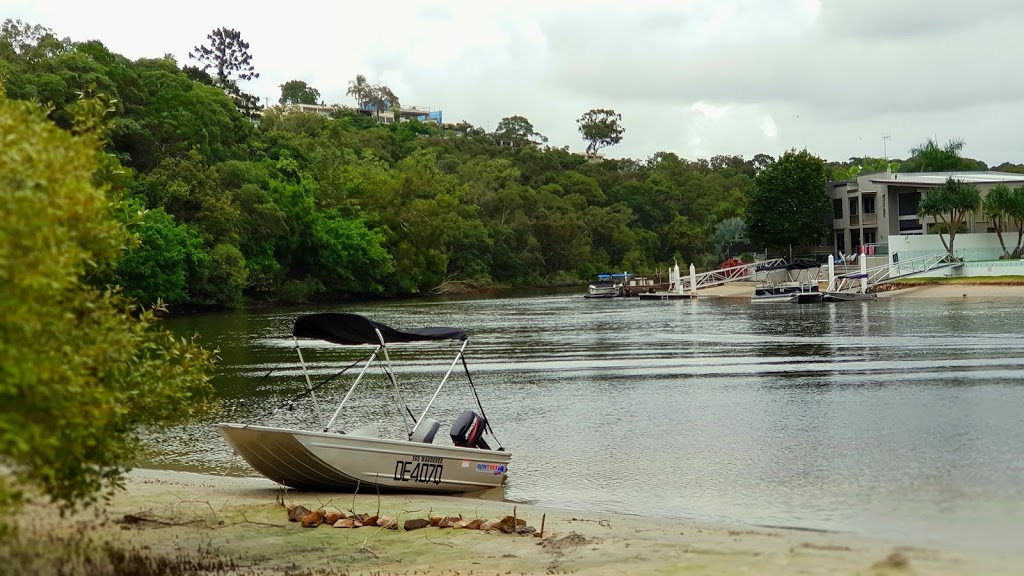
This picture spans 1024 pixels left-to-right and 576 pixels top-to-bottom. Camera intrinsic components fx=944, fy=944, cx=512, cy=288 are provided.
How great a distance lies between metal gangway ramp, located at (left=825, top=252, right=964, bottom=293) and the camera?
70.0 metres

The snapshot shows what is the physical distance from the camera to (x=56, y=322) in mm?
7016

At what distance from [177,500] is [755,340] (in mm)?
31168

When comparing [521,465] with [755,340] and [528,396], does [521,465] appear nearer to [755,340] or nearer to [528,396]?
[528,396]

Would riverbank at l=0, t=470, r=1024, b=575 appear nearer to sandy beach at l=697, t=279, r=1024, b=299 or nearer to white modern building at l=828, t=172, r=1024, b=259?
sandy beach at l=697, t=279, r=1024, b=299

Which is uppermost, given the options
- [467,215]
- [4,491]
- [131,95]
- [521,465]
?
[131,95]

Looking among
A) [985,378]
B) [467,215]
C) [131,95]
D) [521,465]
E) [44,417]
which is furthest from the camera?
[467,215]

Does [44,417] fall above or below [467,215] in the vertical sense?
below

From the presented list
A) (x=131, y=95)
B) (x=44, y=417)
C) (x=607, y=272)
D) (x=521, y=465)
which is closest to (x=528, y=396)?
(x=521, y=465)

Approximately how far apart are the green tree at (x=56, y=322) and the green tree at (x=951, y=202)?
7151 centimetres

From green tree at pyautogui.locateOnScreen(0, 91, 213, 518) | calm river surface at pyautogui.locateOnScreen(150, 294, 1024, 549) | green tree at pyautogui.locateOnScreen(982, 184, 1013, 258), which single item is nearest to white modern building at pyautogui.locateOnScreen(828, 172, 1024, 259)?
green tree at pyautogui.locateOnScreen(982, 184, 1013, 258)

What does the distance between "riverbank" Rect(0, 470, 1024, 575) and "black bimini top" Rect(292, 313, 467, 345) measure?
2.69m

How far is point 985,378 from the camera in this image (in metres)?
26.2

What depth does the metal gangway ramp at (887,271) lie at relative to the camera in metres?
70.0

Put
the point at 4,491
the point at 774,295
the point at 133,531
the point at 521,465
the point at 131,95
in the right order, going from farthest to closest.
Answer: the point at 131,95 → the point at 774,295 → the point at 521,465 → the point at 133,531 → the point at 4,491
